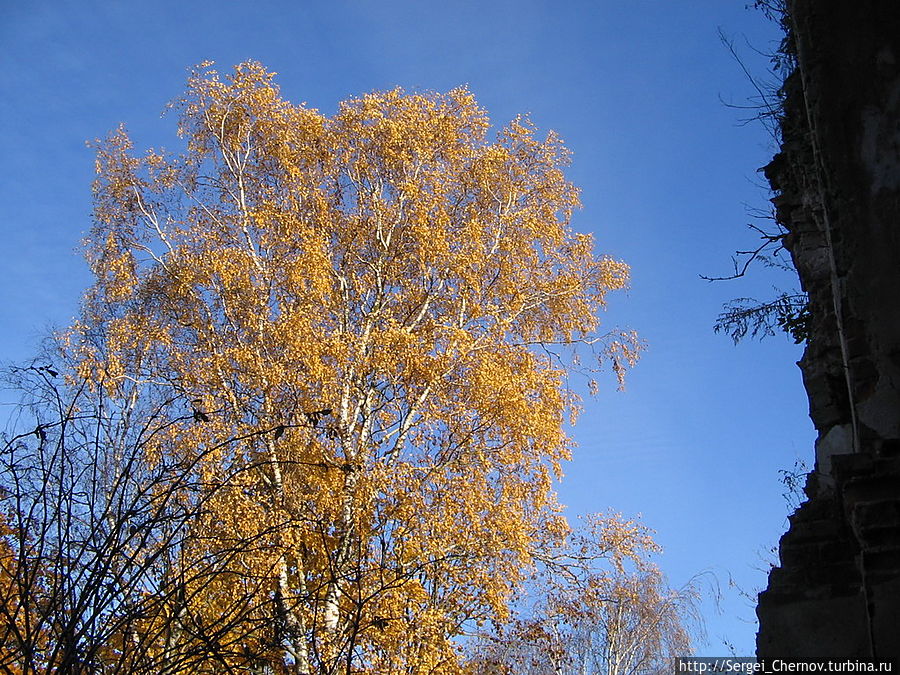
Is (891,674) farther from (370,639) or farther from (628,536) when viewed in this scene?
(628,536)

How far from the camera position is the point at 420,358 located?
45.2 feet

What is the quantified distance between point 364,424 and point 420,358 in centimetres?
132

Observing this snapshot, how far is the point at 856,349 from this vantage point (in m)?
5.29

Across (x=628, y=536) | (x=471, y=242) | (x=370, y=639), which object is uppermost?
(x=471, y=242)

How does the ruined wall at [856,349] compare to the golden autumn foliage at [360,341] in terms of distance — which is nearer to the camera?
the ruined wall at [856,349]

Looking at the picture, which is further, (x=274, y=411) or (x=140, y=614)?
(x=274, y=411)

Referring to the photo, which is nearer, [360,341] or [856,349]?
[856,349]

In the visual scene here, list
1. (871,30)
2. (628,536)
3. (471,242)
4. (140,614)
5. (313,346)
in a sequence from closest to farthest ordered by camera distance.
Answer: (140,614) → (871,30) → (313,346) → (628,536) → (471,242)

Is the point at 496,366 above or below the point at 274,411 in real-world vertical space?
above

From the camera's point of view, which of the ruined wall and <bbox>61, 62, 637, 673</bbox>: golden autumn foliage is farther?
<bbox>61, 62, 637, 673</bbox>: golden autumn foliage

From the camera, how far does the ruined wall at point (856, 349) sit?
4.79 meters

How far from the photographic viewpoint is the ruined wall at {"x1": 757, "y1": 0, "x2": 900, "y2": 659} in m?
4.79

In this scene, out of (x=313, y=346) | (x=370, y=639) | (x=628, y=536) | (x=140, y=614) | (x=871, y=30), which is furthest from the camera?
(x=628, y=536)

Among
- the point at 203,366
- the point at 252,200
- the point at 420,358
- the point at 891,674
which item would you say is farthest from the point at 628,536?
the point at 891,674
